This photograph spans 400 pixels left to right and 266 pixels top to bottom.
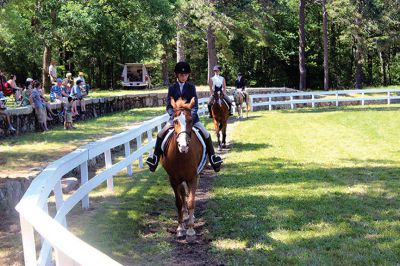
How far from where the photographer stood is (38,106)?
17.9 meters

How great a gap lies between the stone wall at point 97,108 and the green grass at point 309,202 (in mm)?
7237

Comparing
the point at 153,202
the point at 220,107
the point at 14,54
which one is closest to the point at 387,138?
the point at 220,107

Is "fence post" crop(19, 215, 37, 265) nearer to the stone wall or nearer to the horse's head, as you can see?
the horse's head

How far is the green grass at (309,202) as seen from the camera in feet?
21.5

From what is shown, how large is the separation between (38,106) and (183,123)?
1201 cm

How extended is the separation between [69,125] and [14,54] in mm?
32254

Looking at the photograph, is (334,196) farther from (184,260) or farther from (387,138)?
(387,138)

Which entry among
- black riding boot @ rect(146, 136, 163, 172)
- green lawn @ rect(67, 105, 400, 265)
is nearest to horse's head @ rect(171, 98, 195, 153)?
black riding boot @ rect(146, 136, 163, 172)

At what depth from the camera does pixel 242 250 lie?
6.73 meters

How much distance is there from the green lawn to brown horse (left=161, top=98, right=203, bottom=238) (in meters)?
0.43

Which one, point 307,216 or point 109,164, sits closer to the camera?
point 307,216

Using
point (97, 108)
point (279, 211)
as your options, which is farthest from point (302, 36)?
point (279, 211)

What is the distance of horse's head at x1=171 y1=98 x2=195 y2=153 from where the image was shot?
7023 millimetres

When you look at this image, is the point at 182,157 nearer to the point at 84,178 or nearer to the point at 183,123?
the point at 183,123
